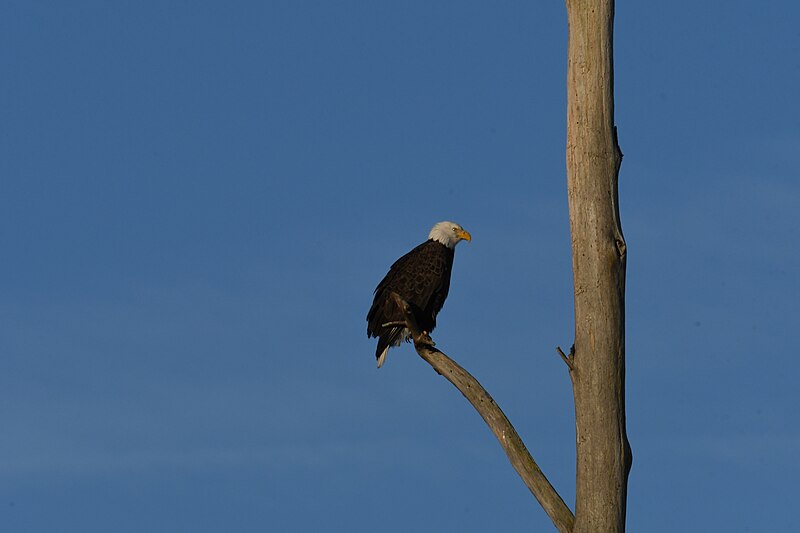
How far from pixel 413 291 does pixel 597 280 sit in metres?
4.33

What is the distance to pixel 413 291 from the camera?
430 inches

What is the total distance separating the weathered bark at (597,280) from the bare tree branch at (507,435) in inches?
6.7

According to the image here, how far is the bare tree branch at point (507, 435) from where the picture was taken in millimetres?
6977

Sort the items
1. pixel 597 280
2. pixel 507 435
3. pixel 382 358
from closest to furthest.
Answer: pixel 597 280
pixel 507 435
pixel 382 358

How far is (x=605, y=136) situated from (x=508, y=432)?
2.00m

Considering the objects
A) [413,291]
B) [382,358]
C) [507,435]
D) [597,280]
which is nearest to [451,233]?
[413,291]

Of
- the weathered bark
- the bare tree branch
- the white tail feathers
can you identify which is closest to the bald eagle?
the white tail feathers

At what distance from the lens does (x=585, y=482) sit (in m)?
6.76

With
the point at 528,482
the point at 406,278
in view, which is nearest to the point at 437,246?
the point at 406,278

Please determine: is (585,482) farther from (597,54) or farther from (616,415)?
(597,54)

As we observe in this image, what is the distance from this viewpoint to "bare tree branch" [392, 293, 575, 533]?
6977 millimetres

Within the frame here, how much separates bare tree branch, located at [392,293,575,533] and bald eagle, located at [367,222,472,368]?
8.49 feet

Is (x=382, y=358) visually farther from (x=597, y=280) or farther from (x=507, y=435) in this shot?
(x=597, y=280)

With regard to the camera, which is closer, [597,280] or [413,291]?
[597,280]
